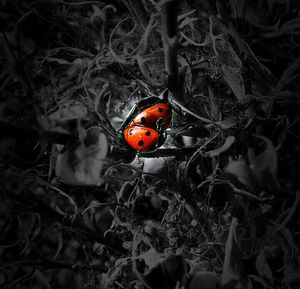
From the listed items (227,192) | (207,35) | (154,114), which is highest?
(207,35)

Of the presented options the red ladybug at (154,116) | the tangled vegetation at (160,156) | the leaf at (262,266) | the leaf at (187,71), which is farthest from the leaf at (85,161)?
the leaf at (262,266)

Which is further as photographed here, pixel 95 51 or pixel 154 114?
pixel 95 51

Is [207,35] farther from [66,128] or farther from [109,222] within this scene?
[109,222]

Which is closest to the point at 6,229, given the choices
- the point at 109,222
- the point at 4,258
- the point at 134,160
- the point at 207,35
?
the point at 4,258

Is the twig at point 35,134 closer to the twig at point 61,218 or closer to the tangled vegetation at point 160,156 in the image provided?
the tangled vegetation at point 160,156

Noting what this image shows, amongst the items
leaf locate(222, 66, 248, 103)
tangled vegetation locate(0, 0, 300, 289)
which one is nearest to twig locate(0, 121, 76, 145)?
tangled vegetation locate(0, 0, 300, 289)

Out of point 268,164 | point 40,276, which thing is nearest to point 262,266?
point 268,164
